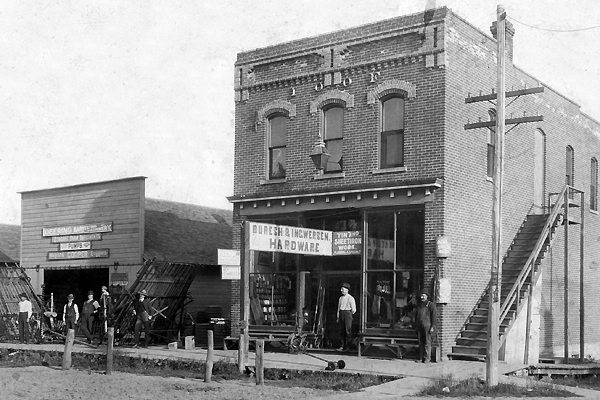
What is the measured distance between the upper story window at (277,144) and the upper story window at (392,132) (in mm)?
3302

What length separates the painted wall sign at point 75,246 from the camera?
3017 cm

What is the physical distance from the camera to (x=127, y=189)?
29.2 metres

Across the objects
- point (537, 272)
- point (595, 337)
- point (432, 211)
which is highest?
point (432, 211)

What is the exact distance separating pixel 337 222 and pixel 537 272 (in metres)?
5.62

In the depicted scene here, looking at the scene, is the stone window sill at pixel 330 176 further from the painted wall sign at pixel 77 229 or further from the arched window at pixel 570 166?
the painted wall sign at pixel 77 229

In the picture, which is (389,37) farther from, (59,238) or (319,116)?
(59,238)

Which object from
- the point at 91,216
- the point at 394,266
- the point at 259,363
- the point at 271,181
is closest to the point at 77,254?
the point at 91,216

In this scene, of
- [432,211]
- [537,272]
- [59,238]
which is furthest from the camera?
[59,238]

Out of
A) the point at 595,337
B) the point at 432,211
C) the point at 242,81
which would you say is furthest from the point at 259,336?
the point at 595,337

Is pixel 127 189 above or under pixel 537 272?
above

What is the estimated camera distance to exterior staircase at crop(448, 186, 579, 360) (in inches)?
834

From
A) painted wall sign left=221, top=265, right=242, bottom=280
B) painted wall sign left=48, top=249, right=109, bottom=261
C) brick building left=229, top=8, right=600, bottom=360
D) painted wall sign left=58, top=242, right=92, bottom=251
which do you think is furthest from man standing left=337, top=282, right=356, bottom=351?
painted wall sign left=58, top=242, right=92, bottom=251

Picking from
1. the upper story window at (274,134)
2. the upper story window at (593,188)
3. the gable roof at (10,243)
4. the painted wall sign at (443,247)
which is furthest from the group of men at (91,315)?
the upper story window at (593,188)

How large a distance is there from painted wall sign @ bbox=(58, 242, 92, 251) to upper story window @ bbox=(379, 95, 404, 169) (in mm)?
12618
